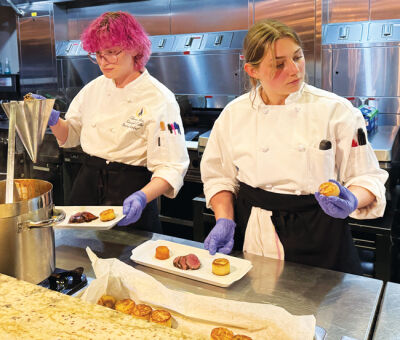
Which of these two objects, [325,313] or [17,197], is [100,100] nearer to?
[17,197]

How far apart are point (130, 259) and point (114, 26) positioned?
1124 millimetres

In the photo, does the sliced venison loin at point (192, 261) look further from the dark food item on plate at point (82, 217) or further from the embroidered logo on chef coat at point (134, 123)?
the embroidered logo on chef coat at point (134, 123)

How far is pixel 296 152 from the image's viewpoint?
1850mm

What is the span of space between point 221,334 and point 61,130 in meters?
1.81

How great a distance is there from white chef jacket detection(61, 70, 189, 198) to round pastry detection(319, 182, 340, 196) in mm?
814

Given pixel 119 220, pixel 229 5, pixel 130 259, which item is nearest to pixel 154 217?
pixel 119 220

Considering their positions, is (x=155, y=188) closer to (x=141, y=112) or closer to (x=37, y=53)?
(x=141, y=112)

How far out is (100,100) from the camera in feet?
8.22

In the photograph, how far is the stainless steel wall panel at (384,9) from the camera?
4.05 m

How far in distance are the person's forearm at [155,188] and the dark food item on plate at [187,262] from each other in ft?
1.72

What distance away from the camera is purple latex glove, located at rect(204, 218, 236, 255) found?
1.78 m

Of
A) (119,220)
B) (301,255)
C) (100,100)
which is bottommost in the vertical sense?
(301,255)

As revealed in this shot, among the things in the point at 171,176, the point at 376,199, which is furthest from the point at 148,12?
the point at 376,199

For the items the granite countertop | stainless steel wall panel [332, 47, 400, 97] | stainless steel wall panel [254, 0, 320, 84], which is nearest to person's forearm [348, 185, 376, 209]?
the granite countertop
